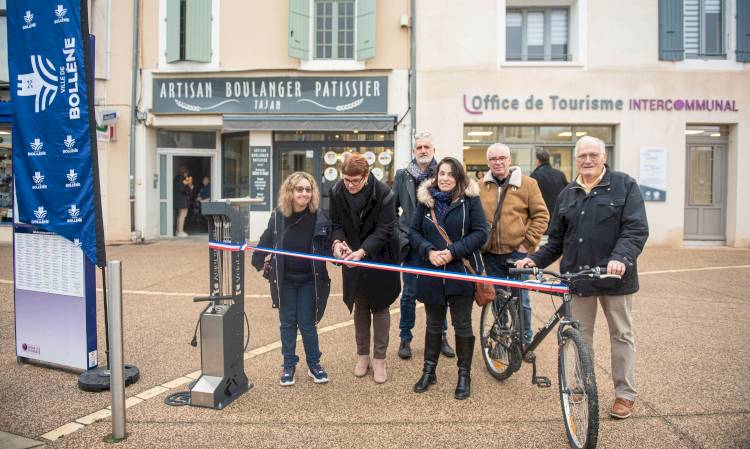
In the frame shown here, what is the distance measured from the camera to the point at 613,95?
1291cm

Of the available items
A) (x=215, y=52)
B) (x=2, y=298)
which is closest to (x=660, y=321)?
(x=2, y=298)

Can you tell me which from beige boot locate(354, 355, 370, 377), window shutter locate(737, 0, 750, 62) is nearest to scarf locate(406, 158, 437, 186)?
beige boot locate(354, 355, 370, 377)

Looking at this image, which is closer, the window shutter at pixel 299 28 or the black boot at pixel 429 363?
the black boot at pixel 429 363

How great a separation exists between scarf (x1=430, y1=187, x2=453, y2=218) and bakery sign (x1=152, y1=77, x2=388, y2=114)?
30.3 feet

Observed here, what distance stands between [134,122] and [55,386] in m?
10.5

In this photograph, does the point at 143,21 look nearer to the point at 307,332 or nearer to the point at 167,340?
the point at 167,340

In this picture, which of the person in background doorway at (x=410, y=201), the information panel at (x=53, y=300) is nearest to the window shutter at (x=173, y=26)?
the information panel at (x=53, y=300)

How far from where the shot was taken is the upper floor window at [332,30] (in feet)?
42.5

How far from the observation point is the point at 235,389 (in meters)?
4.16

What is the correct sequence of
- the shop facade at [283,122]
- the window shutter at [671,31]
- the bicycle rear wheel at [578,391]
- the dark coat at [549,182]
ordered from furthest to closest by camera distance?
the shop facade at [283,122], the window shutter at [671,31], the dark coat at [549,182], the bicycle rear wheel at [578,391]

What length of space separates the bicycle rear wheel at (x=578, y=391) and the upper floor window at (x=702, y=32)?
12.1m

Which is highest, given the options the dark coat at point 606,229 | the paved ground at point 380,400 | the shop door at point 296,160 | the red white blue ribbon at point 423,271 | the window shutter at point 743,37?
the window shutter at point 743,37

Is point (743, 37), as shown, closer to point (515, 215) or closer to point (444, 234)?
point (515, 215)

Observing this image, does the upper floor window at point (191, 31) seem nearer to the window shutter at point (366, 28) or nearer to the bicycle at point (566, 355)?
the window shutter at point (366, 28)
